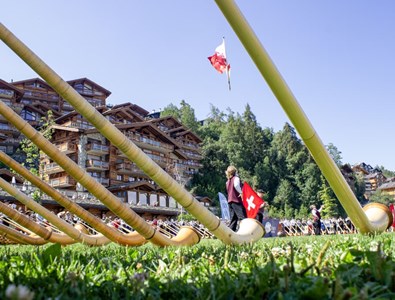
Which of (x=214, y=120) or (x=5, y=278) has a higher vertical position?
(x=214, y=120)

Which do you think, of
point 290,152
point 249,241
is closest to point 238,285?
point 249,241

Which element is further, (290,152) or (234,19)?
(290,152)

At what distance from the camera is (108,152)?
55.4 metres

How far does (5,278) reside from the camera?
5.37 feet

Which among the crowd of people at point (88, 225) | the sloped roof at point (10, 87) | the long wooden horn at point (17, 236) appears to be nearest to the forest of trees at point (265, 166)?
the sloped roof at point (10, 87)

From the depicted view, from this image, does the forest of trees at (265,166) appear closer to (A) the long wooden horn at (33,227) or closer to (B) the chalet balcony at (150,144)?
(B) the chalet balcony at (150,144)

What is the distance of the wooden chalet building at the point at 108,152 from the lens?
163ft

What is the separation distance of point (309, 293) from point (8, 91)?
67.8 meters

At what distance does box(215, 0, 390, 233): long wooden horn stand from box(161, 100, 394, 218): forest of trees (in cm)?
6245

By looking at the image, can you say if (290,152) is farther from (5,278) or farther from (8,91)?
(5,278)

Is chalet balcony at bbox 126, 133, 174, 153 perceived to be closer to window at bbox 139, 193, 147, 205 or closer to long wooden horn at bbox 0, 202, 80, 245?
window at bbox 139, 193, 147, 205

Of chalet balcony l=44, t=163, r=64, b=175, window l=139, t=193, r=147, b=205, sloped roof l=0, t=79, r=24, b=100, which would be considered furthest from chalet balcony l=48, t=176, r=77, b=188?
sloped roof l=0, t=79, r=24, b=100

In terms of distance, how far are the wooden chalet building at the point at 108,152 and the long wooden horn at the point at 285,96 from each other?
36.1m

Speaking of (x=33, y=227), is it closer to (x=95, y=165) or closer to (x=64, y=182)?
(x=64, y=182)
